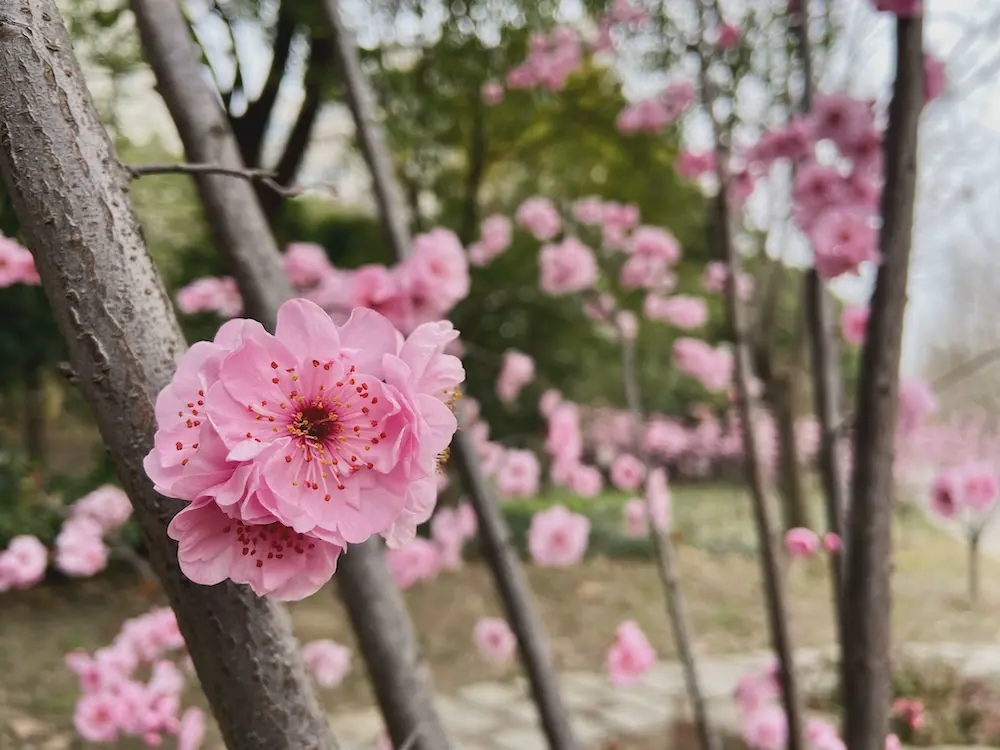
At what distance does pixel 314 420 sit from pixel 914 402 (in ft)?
7.64

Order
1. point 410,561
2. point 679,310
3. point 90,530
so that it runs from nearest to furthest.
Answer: point 90,530 → point 410,561 → point 679,310

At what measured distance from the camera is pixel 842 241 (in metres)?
1.42

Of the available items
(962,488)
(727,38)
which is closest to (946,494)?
(962,488)

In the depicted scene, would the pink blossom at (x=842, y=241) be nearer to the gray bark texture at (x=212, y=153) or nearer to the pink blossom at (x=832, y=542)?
the pink blossom at (x=832, y=542)

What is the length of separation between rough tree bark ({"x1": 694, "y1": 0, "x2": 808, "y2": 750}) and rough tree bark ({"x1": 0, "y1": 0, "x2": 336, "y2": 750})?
4.58 ft

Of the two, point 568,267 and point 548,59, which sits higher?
point 548,59

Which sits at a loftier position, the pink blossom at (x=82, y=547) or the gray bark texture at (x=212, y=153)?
the pink blossom at (x=82, y=547)

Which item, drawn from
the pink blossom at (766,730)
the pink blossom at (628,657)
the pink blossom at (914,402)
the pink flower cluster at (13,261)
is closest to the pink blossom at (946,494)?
the pink blossom at (914,402)

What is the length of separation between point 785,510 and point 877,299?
6.62m

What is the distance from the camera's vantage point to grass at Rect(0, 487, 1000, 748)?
4.41 metres

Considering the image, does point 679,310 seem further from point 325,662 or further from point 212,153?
point 212,153

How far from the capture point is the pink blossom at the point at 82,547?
9.93ft

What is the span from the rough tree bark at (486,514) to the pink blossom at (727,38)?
109cm

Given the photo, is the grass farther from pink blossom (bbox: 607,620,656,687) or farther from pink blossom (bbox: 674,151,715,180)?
pink blossom (bbox: 674,151,715,180)
